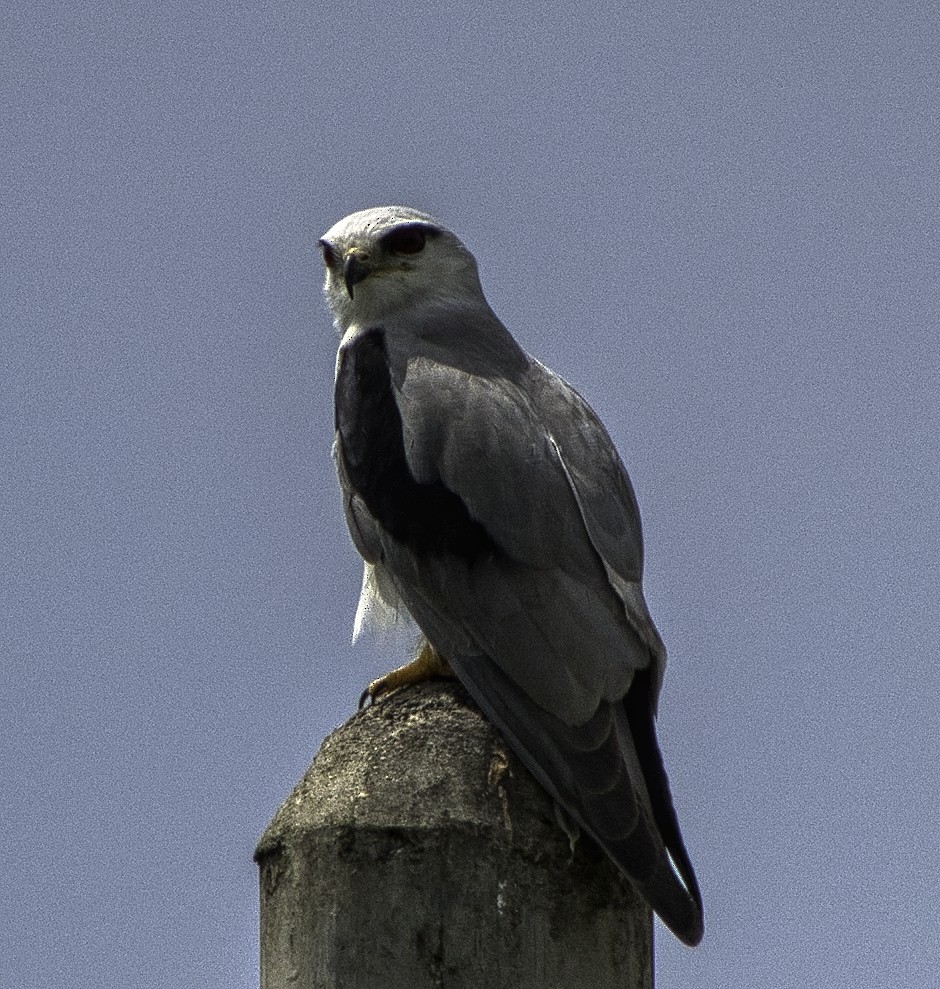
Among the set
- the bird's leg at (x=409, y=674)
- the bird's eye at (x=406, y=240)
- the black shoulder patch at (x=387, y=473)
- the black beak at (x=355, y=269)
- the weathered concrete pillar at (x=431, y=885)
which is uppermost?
the bird's eye at (x=406, y=240)

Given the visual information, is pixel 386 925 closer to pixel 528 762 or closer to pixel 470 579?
pixel 528 762

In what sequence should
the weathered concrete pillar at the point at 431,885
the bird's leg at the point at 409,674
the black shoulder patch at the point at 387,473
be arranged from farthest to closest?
the black shoulder patch at the point at 387,473
the bird's leg at the point at 409,674
the weathered concrete pillar at the point at 431,885

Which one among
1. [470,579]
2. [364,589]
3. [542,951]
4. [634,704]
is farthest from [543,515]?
[542,951]

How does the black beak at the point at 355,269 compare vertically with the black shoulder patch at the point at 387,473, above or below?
above

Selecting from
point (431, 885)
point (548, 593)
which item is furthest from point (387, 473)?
point (431, 885)

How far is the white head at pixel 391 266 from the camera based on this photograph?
7.85m

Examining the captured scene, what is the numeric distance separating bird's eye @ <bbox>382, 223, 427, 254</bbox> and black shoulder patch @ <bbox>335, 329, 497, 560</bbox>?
0.97 m

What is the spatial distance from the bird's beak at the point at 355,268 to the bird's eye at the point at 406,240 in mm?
132

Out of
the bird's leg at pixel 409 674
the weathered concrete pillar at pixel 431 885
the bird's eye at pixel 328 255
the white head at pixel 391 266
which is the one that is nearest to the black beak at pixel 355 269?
the white head at pixel 391 266

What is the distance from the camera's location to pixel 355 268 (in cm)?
783

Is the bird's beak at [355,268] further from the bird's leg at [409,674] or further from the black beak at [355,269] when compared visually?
the bird's leg at [409,674]

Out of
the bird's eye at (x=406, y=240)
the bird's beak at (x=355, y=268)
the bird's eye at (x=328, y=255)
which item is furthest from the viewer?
the bird's eye at (x=328, y=255)

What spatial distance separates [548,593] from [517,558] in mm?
199

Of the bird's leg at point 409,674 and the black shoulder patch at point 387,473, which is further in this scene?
the black shoulder patch at point 387,473
